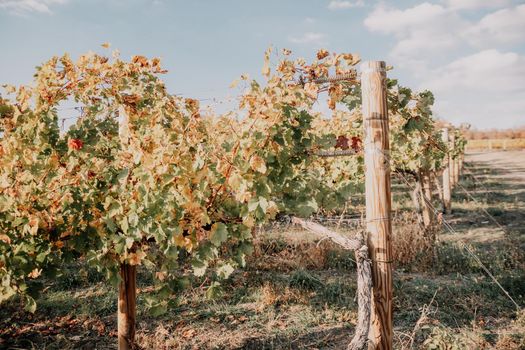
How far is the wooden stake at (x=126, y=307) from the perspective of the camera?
3.78 m

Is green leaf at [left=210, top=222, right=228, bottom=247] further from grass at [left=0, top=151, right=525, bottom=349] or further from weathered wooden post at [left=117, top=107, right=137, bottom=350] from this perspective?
grass at [left=0, top=151, right=525, bottom=349]

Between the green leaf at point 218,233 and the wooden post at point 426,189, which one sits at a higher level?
the green leaf at point 218,233

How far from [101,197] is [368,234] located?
83.3 inches

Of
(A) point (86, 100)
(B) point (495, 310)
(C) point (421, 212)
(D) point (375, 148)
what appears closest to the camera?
(D) point (375, 148)

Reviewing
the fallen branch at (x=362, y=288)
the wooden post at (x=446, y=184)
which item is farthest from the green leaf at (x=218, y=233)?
the wooden post at (x=446, y=184)

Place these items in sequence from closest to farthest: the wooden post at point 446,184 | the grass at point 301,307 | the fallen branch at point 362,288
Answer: the fallen branch at point 362,288
the grass at point 301,307
the wooden post at point 446,184

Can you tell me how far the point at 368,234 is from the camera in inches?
101

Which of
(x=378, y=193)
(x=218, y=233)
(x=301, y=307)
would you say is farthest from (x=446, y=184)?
(x=218, y=233)

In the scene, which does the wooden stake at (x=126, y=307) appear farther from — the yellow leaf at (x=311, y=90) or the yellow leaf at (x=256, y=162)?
the yellow leaf at (x=311, y=90)

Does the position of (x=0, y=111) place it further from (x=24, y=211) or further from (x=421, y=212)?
(x=421, y=212)

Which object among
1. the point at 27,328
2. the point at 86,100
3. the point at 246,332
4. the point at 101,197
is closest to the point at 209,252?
the point at 101,197

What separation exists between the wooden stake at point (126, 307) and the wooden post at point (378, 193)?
2.30 m

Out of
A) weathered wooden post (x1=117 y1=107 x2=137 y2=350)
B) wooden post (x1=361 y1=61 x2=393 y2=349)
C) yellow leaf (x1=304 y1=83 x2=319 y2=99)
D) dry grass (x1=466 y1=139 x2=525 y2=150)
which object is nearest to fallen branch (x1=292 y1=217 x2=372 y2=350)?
wooden post (x1=361 y1=61 x2=393 y2=349)

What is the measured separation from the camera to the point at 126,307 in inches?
149
